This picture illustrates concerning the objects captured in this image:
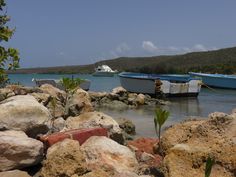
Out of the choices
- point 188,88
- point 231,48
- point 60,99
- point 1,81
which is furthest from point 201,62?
point 1,81

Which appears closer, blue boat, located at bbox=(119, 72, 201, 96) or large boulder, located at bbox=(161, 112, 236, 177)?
large boulder, located at bbox=(161, 112, 236, 177)

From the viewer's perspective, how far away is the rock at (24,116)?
8031mm

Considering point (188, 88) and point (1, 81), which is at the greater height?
point (1, 81)

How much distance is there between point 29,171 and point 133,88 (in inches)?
1202

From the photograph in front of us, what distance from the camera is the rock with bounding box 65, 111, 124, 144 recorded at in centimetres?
984

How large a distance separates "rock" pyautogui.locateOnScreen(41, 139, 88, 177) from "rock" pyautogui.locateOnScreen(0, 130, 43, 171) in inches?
18.4

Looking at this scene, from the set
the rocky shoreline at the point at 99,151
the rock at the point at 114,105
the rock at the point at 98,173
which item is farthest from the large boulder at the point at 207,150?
the rock at the point at 114,105

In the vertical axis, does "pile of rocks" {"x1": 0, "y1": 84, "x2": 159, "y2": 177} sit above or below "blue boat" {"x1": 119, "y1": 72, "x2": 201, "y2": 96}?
above

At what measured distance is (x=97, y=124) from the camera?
9.95m

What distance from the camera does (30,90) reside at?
49.7ft

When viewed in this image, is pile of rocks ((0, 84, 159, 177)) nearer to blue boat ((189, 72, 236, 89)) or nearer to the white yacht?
blue boat ((189, 72, 236, 89))

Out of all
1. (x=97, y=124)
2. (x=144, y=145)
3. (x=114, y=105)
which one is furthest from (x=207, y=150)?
(x=114, y=105)

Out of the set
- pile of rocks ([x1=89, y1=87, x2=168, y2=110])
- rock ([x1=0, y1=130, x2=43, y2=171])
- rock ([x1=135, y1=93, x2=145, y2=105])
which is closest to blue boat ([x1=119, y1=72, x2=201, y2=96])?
pile of rocks ([x1=89, y1=87, x2=168, y2=110])

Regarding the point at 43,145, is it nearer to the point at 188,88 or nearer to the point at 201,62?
the point at 188,88
